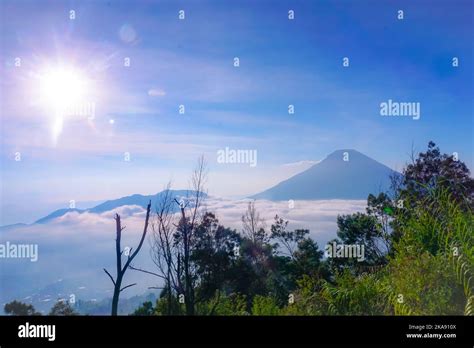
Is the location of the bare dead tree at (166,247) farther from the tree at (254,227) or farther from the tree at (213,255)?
the tree at (254,227)

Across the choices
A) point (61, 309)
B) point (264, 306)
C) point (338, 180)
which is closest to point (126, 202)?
point (61, 309)

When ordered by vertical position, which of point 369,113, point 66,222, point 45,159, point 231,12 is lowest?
point 66,222

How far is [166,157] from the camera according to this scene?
366 centimetres

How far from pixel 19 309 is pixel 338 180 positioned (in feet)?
7.52

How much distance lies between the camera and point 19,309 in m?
3.62

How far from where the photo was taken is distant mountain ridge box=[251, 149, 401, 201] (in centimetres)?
359

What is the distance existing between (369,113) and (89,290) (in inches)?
86.2

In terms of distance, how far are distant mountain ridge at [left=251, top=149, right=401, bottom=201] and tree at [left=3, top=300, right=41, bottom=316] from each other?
166 centimetres

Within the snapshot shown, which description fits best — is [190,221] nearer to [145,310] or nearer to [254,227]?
[254,227]

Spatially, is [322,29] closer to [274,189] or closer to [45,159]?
[274,189]

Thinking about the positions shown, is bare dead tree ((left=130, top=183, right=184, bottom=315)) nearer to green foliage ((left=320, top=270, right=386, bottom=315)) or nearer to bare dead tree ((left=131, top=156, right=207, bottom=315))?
bare dead tree ((left=131, top=156, right=207, bottom=315))

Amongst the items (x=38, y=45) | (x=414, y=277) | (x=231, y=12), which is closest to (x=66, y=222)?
(x=38, y=45)

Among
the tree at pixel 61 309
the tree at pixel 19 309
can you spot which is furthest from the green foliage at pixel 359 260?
the tree at pixel 19 309

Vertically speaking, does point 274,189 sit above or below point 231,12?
below
